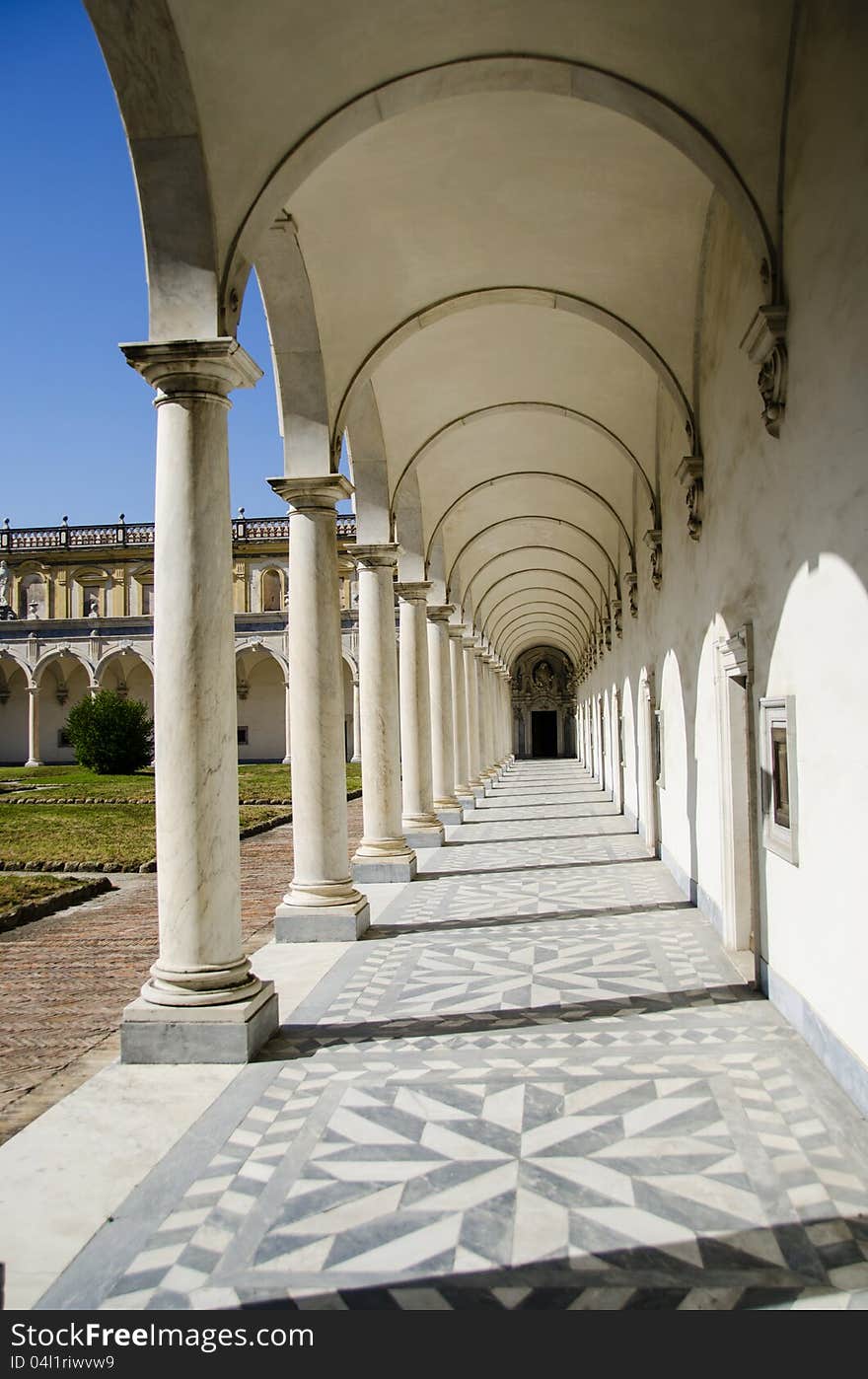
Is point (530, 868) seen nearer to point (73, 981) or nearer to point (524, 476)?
point (73, 981)

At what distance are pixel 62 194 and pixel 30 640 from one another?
47860 mm

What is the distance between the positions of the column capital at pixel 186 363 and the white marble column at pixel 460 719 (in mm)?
17467

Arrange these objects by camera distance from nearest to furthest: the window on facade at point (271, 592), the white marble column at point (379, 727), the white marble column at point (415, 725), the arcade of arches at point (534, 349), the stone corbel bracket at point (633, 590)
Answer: the arcade of arches at point (534, 349) < the white marble column at point (379, 727) < the white marble column at point (415, 725) < the stone corbel bracket at point (633, 590) < the window on facade at point (271, 592)

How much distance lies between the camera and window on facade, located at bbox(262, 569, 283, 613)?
169 feet

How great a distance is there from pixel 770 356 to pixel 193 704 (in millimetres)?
3957

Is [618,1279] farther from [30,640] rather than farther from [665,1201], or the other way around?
[30,640]

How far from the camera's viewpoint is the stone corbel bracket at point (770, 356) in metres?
6.09

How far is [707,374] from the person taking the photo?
931 cm

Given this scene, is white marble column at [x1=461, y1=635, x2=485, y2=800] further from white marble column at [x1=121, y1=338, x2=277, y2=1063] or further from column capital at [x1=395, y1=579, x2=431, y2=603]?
white marble column at [x1=121, y1=338, x2=277, y2=1063]

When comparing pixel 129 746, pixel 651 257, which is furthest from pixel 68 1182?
pixel 129 746

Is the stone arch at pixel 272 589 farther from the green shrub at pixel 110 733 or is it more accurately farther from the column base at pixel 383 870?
the column base at pixel 383 870

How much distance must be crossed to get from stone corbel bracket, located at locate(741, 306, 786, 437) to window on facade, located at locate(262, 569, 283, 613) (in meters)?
46.0

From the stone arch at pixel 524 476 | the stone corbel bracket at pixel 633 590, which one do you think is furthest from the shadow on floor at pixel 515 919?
the stone arch at pixel 524 476

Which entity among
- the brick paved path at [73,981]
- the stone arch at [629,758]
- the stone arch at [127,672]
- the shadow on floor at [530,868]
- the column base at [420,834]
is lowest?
the brick paved path at [73,981]
